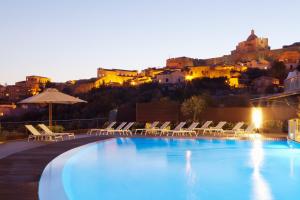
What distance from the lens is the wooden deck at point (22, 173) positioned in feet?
14.9

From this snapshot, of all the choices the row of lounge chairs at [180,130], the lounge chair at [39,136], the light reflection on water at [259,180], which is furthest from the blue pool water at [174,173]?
the row of lounge chairs at [180,130]

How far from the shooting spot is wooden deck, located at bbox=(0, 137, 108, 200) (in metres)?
4.55

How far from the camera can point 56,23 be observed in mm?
23094

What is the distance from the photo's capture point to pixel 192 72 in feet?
299

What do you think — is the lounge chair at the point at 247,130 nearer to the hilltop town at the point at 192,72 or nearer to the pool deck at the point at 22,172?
the pool deck at the point at 22,172

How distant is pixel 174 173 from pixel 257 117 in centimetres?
1138

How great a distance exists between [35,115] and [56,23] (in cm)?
1640

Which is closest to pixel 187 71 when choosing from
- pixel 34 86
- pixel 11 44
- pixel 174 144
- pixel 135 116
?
pixel 34 86

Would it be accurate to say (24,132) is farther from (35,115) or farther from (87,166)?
(35,115)

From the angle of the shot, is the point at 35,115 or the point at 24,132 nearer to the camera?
the point at 24,132

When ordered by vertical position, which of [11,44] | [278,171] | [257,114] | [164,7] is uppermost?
[164,7]

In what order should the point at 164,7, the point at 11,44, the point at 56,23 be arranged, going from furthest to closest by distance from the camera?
the point at 11,44 → the point at 164,7 → the point at 56,23

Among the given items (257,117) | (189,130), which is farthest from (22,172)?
(257,117)

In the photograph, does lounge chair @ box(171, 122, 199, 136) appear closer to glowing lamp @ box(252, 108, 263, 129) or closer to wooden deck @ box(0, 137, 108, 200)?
glowing lamp @ box(252, 108, 263, 129)
